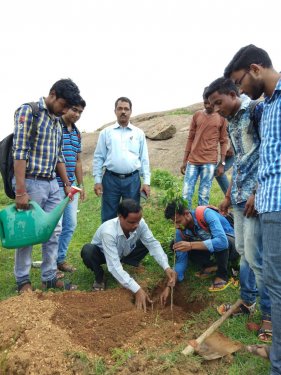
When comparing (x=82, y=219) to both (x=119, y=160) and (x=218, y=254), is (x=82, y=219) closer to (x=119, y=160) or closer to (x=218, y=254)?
(x=119, y=160)

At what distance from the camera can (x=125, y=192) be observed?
498cm

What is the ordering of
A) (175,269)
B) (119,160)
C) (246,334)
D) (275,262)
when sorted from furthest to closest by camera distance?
(119,160)
(175,269)
(246,334)
(275,262)

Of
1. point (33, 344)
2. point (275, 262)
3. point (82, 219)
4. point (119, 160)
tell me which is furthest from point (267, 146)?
point (82, 219)

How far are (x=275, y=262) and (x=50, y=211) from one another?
2482mm

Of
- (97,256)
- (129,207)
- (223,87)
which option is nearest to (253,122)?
(223,87)

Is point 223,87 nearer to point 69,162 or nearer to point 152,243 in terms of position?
point 152,243

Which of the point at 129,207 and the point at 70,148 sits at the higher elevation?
the point at 70,148

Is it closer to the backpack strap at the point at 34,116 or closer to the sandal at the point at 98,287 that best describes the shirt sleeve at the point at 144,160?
the sandal at the point at 98,287

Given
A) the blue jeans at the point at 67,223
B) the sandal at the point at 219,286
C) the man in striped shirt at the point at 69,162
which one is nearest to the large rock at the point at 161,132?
the man in striped shirt at the point at 69,162

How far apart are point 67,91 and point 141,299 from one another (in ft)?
7.12

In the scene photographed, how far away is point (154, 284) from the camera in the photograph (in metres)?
4.39

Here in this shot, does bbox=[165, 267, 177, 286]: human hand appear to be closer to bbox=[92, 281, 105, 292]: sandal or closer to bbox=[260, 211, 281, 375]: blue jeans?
bbox=[92, 281, 105, 292]: sandal

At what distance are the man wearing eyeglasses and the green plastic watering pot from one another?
4.57 ft

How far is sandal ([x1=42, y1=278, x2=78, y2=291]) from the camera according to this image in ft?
13.9
